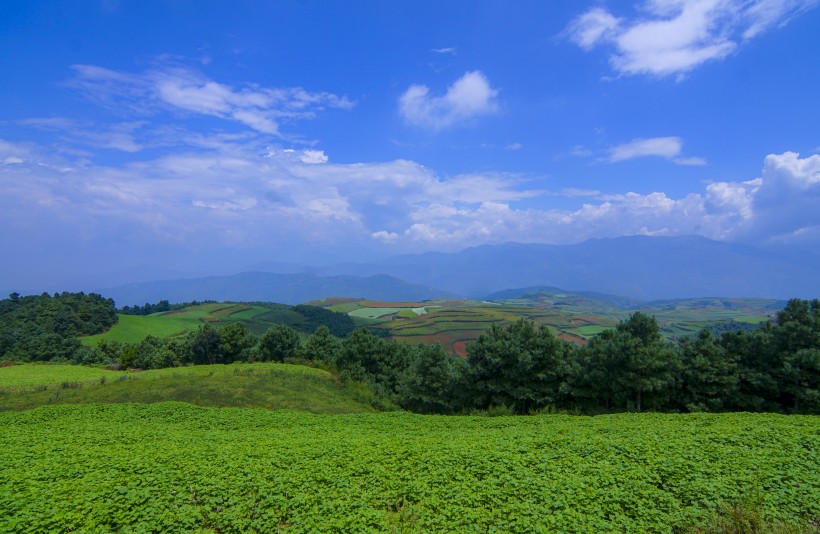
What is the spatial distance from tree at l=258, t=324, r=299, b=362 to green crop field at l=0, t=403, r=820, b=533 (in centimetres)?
5216

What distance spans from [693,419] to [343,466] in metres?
18.8

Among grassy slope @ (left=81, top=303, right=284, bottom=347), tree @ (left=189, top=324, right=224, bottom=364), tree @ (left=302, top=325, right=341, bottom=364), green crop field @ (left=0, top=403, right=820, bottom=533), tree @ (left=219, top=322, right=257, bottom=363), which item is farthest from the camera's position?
grassy slope @ (left=81, top=303, right=284, bottom=347)

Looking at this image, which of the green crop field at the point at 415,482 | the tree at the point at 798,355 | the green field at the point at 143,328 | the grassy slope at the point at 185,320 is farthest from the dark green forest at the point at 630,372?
the grassy slope at the point at 185,320

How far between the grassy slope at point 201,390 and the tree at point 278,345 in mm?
21398

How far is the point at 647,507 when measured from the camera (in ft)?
31.8

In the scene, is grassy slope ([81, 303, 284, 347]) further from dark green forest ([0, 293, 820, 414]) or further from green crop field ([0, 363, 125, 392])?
dark green forest ([0, 293, 820, 414])

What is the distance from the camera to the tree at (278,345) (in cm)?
6712


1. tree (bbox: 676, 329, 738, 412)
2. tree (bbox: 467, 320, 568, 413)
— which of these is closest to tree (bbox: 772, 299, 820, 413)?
tree (bbox: 676, 329, 738, 412)

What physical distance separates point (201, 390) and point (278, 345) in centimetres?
3306

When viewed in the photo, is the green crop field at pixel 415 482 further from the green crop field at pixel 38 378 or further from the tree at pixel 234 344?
the tree at pixel 234 344

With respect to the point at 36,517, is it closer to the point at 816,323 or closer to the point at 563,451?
the point at 563,451

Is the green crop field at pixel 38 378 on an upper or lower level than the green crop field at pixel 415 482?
lower

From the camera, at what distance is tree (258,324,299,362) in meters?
67.1

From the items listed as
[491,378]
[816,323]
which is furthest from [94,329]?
[816,323]
